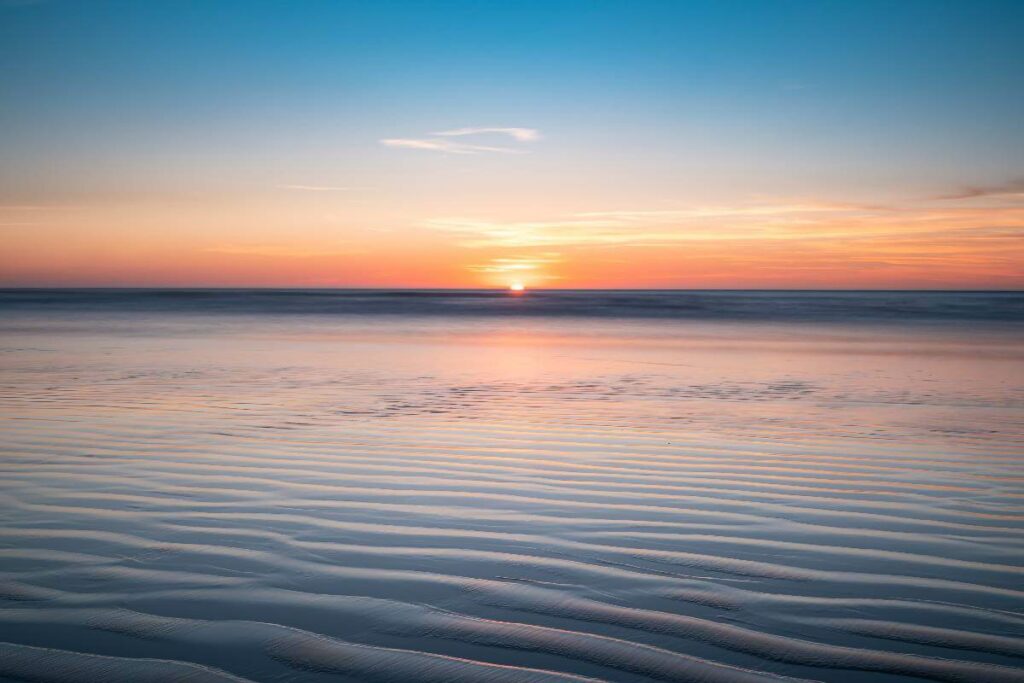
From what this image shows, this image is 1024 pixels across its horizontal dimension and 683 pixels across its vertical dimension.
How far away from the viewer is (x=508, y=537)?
13.0 feet

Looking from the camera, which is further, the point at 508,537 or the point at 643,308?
the point at 643,308

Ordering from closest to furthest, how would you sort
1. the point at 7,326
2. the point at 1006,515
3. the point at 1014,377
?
the point at 1006,515 < the point at 1014,377 < the point at 7,326

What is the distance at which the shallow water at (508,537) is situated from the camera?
105 inches

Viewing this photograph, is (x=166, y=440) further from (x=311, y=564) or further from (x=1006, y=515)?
(x=1006, y=515)

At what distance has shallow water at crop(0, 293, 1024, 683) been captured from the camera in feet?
8.77

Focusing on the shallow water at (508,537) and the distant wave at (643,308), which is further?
the distant wave at (643,308)

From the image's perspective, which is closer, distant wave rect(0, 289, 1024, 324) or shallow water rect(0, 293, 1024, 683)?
shallow water rect(0, 293, 1024, 683)

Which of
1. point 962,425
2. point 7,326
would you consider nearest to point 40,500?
point 962,425

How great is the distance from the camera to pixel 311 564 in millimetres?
3559

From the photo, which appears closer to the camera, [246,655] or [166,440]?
[246,655]

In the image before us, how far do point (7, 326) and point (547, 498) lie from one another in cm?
2554

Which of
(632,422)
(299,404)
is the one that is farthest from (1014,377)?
(299,404)

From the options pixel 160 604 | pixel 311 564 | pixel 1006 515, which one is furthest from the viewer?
pixel 1006 515

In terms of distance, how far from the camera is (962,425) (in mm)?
7641
